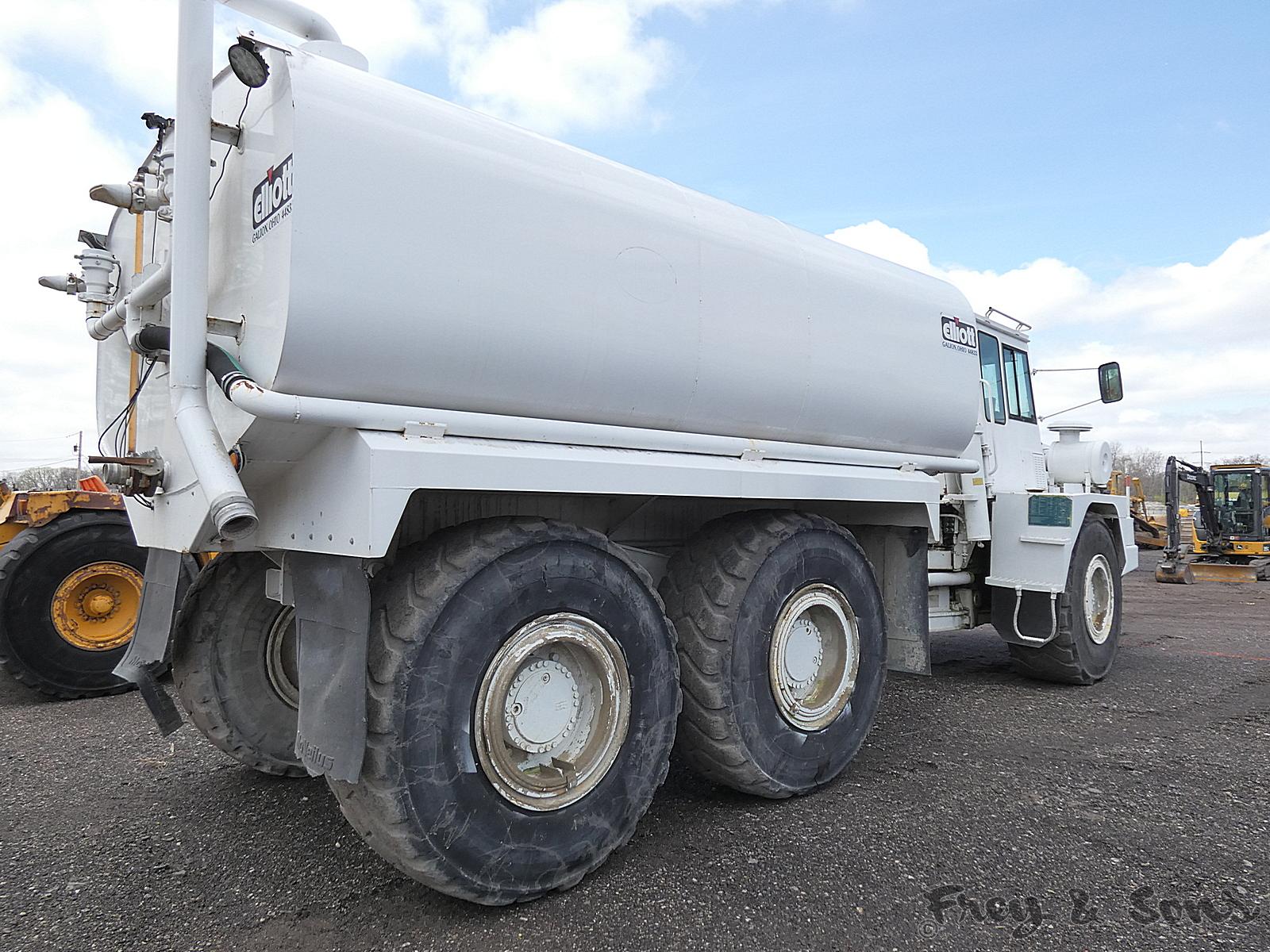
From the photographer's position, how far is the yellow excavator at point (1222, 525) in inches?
680

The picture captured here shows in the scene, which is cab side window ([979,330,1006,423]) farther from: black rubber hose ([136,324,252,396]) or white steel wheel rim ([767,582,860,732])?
black rubber hose ([136,324,252,396])

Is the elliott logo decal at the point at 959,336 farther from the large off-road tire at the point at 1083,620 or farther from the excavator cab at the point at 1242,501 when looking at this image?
the excavator cab at the point at 1242,501

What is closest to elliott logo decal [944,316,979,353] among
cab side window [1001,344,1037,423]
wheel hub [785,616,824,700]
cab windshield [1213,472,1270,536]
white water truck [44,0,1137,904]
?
white water truck [44,0,1137,904]

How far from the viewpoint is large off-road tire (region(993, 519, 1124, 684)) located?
623 cm

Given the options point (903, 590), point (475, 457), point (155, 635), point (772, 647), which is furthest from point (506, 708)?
point (903, 590)

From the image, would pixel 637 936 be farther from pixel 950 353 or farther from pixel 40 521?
pixel 40 521

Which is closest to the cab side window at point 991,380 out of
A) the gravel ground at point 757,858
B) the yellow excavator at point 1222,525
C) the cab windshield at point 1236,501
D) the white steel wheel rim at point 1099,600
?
the white steel wheel rim at point 1099,600

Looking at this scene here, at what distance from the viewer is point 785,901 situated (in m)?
2.97

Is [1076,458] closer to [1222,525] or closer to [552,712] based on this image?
[552,712]

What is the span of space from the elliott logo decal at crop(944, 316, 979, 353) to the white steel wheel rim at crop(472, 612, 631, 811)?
304 centimetres

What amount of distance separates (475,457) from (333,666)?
81 centimetres

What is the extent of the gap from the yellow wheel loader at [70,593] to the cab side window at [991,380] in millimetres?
5950

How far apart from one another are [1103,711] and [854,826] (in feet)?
10.1

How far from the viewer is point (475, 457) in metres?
2.84
